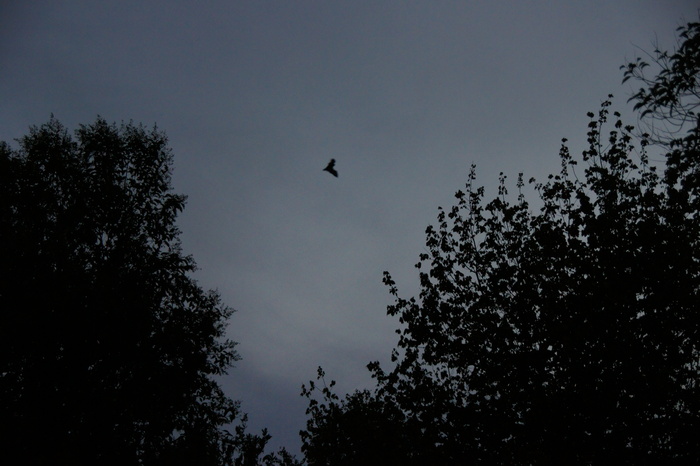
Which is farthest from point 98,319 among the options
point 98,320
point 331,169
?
point 331,169

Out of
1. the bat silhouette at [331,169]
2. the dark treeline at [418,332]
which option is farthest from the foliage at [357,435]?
the bat silhouette at [331,169]

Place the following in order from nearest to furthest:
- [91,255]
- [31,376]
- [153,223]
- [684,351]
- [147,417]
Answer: [684,351]
[31,376]
[147,417]
[91,255]
[153,223]

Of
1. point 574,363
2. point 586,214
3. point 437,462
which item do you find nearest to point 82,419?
point 437,462

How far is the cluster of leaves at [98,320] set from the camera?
18.0 m

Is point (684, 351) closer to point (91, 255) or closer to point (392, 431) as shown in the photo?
point (392, 431)

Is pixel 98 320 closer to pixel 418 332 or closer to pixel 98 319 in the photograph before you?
pixel 98 319

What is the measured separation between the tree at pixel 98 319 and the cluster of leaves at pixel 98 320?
5 centimetres

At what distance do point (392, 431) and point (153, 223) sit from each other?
15.8 metres

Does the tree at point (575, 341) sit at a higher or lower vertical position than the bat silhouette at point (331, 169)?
lower

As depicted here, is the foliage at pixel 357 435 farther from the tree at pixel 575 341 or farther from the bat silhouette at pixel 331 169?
the bat silhouette at pixel 331 169

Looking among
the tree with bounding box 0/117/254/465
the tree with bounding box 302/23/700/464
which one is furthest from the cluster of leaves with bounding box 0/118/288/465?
the tree with bounding box 302/23/700/464

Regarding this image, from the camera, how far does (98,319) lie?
19.1 m

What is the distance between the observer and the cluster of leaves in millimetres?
18016

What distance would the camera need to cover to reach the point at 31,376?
60.2ft
